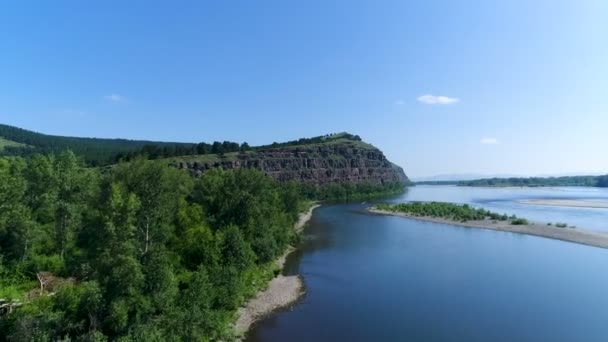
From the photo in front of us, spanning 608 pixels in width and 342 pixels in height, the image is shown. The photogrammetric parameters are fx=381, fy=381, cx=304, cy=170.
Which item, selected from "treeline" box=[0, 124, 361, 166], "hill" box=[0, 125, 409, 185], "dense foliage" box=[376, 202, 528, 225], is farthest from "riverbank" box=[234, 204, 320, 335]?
"treeline" box=[0, 124, 361, 166]

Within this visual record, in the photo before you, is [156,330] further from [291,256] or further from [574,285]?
[574,285]

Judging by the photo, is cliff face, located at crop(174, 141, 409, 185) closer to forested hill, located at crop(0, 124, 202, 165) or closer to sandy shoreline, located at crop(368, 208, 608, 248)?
forested hill, located at crop(0, 124, 202, 165)

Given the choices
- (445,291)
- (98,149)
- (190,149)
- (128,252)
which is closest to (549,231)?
(445,291)

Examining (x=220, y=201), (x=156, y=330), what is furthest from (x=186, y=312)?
(x=220, y=201)

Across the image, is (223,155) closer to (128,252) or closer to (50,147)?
(50,147)

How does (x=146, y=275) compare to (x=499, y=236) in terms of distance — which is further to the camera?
(x=499, y=236)
